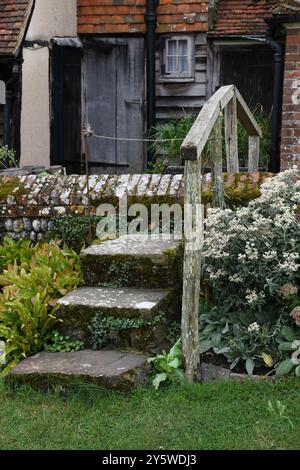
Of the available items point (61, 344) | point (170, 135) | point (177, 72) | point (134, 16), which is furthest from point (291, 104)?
point (61, 344)

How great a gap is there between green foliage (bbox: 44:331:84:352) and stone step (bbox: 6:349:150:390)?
8cm

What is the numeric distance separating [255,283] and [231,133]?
209 cm

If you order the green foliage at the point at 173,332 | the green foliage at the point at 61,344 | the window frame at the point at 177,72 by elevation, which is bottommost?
the green foliage at the point at 61,344

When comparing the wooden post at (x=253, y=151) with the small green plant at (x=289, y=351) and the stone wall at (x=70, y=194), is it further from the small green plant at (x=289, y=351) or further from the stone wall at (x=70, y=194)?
the small green plant at (x=289, y=351)

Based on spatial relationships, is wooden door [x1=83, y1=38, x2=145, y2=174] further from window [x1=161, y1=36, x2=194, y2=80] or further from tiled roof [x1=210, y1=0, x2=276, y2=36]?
tiled roof [x1=210, y1=0, x2=276, y2=36]

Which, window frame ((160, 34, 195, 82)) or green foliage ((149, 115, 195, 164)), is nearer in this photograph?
green foliage ((149, 115, 195, 164))

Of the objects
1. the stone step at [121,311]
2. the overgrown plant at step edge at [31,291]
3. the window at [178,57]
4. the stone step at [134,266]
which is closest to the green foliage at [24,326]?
the overgrown plant at step edge at [31,291]

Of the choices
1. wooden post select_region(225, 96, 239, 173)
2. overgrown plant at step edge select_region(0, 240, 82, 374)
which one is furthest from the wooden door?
overgrown plant at step edge select_region(0, 240, 82, 374)

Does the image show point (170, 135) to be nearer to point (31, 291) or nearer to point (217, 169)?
point (217, 169)

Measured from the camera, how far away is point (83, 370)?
4.03 meters

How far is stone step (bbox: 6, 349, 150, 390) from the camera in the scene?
3951 mm

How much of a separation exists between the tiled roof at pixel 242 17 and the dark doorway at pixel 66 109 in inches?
93.8

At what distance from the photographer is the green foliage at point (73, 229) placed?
226 inches
